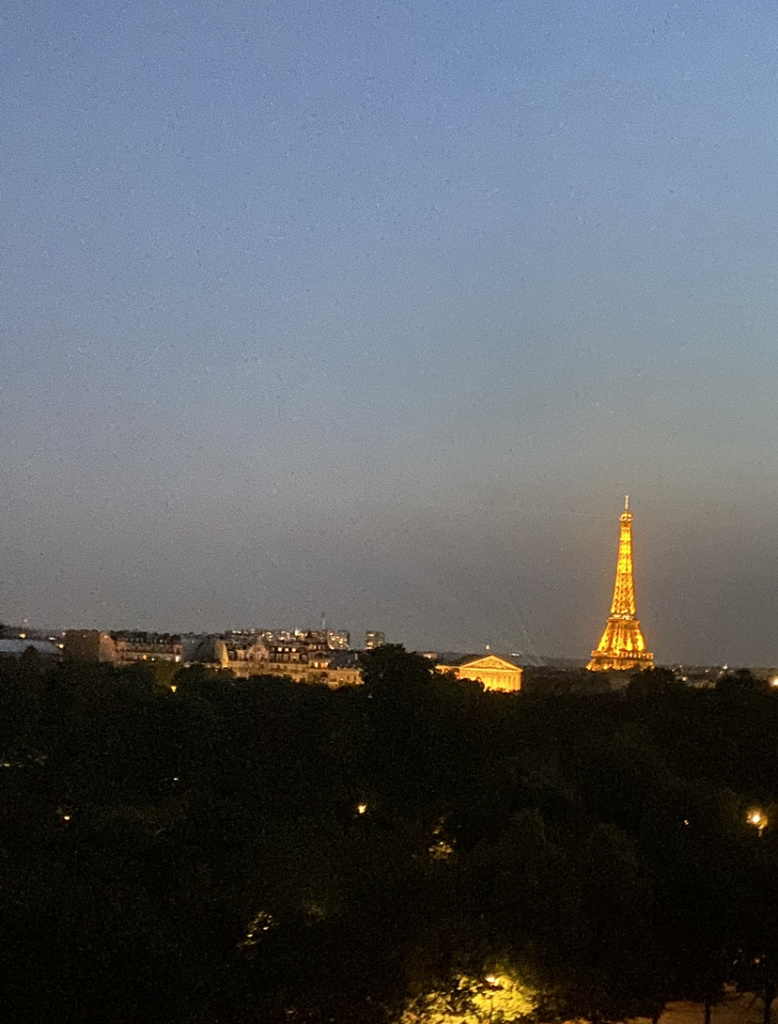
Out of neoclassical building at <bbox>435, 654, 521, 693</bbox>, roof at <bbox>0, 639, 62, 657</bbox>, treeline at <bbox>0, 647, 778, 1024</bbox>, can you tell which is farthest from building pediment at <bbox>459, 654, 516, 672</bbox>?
treeline at <bbox>0, 647, 778, 1024</bbox>

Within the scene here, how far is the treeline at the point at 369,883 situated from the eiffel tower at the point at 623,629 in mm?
56422

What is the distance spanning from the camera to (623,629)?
84.2 m

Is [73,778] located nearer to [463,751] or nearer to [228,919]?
[463,751]

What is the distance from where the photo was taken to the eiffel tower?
82.6 m

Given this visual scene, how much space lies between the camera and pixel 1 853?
15.4 metres

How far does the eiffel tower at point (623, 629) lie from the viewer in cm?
8256

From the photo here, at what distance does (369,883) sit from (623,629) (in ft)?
233

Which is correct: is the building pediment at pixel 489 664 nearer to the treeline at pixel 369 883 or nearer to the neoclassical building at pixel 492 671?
the neoclassical building at pixel 492 671

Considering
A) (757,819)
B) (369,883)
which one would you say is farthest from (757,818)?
(369,883)

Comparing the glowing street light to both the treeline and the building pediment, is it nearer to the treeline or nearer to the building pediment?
the treeline

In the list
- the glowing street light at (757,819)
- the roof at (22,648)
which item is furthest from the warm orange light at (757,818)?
the roof at (22,648)

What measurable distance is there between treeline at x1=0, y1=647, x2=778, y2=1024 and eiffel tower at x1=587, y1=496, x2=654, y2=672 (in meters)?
56.4

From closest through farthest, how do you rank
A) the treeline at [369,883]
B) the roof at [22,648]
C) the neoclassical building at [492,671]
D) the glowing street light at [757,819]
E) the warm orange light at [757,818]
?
the treeline at [369,883] → the glowing street light at [757,819] → the warm orange light at [757,818] → the roof at [22,648] → the neoclassical building at [492,671]

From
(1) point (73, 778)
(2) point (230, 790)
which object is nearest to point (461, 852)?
(2) point (230, 790)
